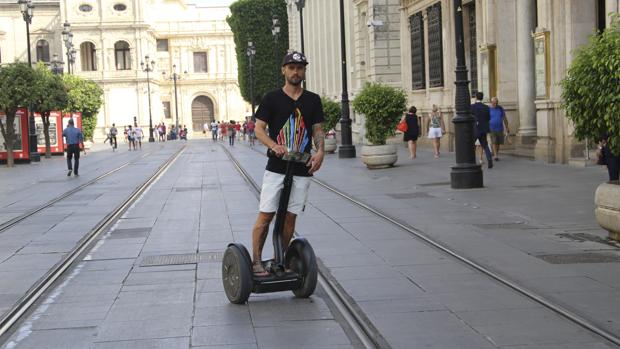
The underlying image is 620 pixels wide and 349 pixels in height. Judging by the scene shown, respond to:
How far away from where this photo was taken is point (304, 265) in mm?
8148

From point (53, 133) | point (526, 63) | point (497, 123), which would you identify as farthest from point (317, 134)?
point (53, 133)

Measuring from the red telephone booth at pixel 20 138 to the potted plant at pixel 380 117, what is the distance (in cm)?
1910

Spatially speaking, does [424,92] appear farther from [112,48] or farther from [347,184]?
[112,48]

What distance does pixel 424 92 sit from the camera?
37.6 metres

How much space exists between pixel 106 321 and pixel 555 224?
23.1 ft

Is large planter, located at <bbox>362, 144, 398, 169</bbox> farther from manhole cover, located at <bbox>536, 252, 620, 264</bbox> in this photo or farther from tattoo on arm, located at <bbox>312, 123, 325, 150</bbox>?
tattoo on arm, located at <bbox>312, 123, 325, 150</bbox>

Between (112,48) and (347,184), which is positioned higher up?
(112,48)

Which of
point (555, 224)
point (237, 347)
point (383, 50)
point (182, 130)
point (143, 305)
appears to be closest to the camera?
point (237, 347)

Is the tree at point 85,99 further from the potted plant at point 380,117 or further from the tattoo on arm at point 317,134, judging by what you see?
the tattoo on arm at point 317,134

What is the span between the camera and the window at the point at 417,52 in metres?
37.9

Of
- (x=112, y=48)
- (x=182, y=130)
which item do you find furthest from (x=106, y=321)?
(x=112, y=48)

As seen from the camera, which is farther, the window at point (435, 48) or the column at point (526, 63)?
the window at point (435, 48)

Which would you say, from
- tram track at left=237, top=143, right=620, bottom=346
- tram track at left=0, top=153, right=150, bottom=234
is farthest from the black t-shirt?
tram track at left=0, top=153, right=150, bottom=234

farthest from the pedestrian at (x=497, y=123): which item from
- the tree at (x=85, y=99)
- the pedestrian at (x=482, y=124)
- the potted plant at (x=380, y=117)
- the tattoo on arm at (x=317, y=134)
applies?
the tree at (x=85, y=99)
